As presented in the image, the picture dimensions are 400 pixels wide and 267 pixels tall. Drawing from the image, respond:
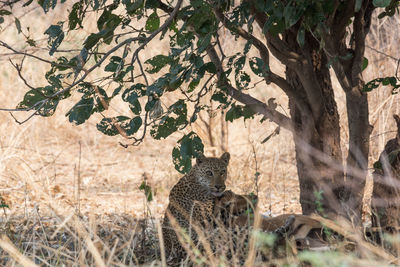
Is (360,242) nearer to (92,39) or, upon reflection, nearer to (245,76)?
(245,76)

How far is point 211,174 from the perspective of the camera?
5051mm

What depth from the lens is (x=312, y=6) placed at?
2.95 meters

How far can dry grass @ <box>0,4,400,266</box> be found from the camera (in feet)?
16.3

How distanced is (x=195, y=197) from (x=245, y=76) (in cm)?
156

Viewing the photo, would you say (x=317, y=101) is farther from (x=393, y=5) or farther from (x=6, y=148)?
(x=6, y=148)

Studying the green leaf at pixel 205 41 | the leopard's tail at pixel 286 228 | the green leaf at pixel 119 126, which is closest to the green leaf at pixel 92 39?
the green leaf at pixel 119 126

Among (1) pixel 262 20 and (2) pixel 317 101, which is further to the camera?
(2) pixel 317 101

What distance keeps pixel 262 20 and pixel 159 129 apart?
0.91 metres

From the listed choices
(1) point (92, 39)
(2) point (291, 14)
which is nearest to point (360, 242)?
(2) point (291, 14)

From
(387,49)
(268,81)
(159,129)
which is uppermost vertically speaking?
(387,49)

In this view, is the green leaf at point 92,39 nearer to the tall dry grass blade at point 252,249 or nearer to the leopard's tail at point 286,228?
the tall dry grass blade at point 252,249

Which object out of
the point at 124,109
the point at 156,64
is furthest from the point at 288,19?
the point at 124,109

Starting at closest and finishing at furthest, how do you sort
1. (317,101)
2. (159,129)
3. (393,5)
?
(159,129) < (393,5) < (317,101)

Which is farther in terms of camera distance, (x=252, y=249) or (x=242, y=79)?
(x=242, y=79)
